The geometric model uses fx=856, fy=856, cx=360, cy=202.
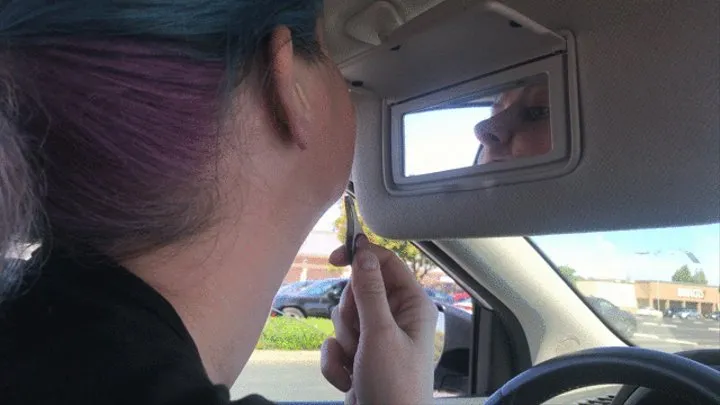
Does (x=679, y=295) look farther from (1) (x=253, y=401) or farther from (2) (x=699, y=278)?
(1) (x=253, y=401)

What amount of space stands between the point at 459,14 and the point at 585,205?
1.28 feet

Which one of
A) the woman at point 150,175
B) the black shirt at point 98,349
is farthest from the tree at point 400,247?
the black shirt at point 98,349

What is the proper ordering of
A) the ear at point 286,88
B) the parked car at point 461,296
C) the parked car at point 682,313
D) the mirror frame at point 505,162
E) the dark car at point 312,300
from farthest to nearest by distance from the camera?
the parked car at point 461,296
the parked car at point 682,313
the dark car at point 312,300
the mirror frame at point 505,162
the ear at point 286,88

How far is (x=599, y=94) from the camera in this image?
1.22m

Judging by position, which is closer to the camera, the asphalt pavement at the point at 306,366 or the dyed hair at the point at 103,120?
the dyed hair at the point at 103,120

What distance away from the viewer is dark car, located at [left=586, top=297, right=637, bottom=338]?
8.77 feet

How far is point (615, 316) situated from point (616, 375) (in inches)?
55.8

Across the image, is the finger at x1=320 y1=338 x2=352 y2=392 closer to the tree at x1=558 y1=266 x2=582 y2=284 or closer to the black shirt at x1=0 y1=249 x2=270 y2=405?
the black shirt at x1=0 y1=249 x2=270 y2=405

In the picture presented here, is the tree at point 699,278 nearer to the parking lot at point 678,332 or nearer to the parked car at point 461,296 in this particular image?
the parking lot at point 678,332

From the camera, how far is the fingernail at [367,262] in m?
1.47

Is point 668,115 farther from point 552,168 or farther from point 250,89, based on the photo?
point 250,89

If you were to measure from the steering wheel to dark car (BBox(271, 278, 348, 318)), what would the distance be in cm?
70

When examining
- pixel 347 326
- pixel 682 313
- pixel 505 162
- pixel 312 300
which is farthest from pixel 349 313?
pixel 682 313

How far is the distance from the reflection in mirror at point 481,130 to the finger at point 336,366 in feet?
1.22
